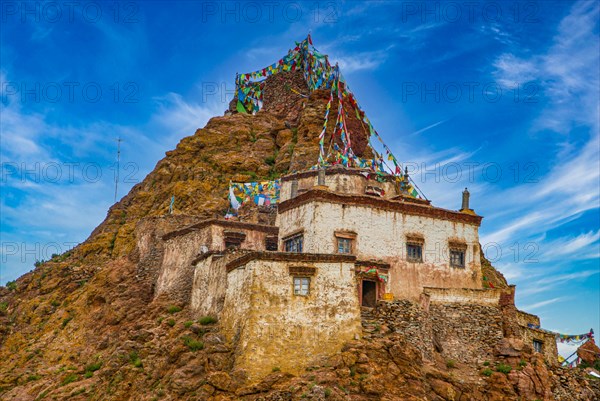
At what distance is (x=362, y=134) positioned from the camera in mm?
56531

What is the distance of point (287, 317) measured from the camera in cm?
2991

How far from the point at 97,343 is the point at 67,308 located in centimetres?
581

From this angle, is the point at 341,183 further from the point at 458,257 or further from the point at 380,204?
the point at 458,257

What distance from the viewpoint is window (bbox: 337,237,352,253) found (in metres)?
35.3

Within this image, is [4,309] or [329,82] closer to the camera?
[4,309]

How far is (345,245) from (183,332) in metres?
8.13

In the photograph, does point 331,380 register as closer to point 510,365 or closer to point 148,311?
point 510,365

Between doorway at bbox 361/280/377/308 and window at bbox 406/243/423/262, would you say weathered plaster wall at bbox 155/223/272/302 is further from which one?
window at bbox 406/243/423/262

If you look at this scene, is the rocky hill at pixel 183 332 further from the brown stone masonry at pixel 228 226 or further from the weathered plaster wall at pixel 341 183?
the weathered plaster wall at pixel 341 183

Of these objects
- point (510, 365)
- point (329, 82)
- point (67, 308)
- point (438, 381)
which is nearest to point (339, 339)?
point (438, 381)

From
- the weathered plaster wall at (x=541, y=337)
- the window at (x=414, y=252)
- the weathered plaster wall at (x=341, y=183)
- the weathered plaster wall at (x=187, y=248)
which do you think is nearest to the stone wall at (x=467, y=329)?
the window at (x=414, y=252)

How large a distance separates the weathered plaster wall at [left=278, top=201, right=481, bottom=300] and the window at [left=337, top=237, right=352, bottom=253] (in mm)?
321

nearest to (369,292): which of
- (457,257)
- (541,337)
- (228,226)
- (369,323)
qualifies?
(369,323)

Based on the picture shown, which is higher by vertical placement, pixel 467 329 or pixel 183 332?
pixel 467 329
